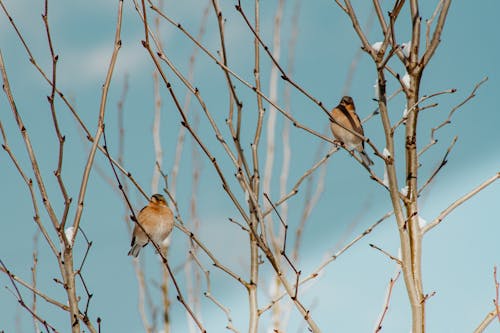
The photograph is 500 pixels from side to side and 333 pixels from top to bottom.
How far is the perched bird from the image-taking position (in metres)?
3.54

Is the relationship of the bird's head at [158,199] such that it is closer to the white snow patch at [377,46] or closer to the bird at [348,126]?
the bird at [348,126]

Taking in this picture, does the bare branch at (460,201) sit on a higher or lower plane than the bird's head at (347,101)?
lower

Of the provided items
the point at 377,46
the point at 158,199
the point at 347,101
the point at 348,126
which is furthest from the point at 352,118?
the point at 377,46

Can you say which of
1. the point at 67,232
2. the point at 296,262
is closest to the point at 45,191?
the point at 67,232

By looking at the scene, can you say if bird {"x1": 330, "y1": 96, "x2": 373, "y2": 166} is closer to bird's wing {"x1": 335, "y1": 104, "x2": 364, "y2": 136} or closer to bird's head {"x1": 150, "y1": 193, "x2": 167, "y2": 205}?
bird's wing {"x1": 335, "y1": 104, "x2": 364, "y2": 136}

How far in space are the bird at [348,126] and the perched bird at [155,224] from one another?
1.06m

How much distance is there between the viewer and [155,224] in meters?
3.57

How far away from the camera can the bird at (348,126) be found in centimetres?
359

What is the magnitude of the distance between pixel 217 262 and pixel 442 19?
102 cm

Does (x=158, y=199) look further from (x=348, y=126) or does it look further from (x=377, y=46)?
(x=377, y=46)

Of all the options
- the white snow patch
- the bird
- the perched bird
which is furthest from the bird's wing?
the white snow patch

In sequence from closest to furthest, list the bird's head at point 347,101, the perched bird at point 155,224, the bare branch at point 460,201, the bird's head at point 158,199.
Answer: the bare branch at point 460,201
the perched bird at point 155,224
the bird's head at point 158,199
the bird's head at point 347,101

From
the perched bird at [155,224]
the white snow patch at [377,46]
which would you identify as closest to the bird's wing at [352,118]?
the perched bird at [155,224]

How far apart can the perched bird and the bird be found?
106 cm
